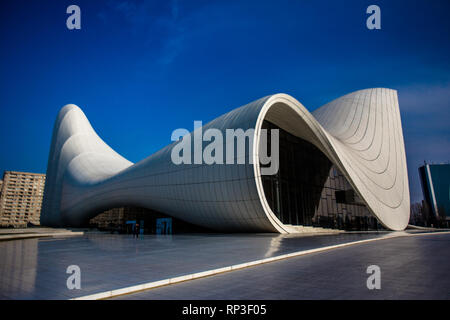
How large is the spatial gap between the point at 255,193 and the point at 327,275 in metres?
10.5

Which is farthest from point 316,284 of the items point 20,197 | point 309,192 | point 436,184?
point 436,184

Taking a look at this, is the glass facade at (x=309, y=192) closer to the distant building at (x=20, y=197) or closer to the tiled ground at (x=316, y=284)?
the tiled ground at (x=316, y=284)

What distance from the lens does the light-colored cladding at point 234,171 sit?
1655 cm

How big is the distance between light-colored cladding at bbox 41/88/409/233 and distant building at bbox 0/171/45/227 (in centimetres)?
7183

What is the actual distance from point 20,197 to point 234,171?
11043 cm

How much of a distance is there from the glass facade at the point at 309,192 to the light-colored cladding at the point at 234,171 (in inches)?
88.7

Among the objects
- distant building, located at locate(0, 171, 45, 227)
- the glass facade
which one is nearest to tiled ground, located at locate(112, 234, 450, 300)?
the glass facade

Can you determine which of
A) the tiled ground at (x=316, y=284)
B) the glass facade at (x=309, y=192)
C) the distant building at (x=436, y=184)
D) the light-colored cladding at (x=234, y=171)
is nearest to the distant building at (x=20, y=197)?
the light-colored cladding at (x=234, y=171)

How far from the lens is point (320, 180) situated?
28328 mm

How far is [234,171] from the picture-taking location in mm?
15977

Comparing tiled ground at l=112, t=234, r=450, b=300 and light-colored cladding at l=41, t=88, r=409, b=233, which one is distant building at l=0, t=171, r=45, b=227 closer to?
light-colored cladding at l=41, t=88, r=409, b=233

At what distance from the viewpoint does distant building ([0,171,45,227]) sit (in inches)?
3745

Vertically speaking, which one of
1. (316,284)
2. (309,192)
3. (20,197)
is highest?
(309,192)

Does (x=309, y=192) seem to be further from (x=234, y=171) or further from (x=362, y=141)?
(x=234, y=171)
